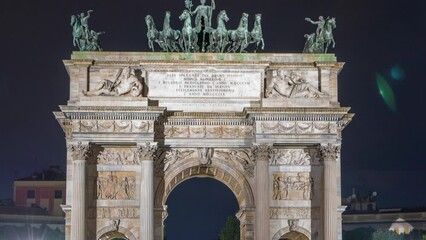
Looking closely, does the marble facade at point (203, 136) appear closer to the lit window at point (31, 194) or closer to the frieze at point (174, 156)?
the frieze at point (174, 156)

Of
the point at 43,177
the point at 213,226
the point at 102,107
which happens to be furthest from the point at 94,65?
the point at 213,226

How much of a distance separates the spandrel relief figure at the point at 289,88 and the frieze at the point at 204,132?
164 centimetres

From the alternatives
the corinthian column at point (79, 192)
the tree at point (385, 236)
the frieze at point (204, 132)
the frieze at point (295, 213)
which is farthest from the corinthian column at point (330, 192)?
the tree at point (385, 236)

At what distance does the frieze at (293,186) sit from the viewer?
38.2 m

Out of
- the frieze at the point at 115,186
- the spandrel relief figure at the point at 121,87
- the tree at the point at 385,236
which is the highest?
the spandrel relief figure at the point at 121,87

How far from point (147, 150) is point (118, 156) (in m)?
1.48

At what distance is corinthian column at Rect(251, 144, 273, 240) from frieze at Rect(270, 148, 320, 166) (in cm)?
91

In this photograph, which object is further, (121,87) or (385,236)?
(385,236)

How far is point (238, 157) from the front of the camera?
38.5 metres

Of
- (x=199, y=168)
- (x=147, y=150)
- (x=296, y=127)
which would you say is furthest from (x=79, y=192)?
(x=296, y=127)

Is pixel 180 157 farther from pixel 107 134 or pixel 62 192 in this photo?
pixel 62 192

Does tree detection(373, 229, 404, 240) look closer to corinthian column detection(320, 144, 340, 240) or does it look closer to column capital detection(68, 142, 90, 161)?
corinthian column detection(320, 144, 340, 240)

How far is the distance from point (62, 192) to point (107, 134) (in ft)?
150

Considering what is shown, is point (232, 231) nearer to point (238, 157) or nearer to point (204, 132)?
point (238, 157)
